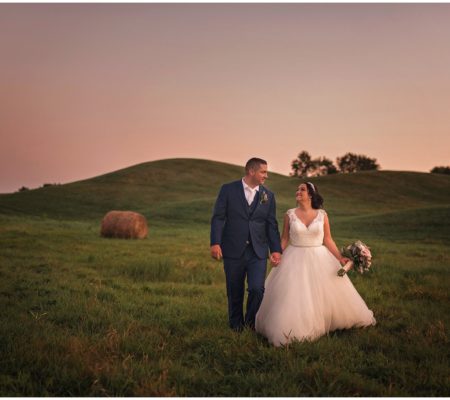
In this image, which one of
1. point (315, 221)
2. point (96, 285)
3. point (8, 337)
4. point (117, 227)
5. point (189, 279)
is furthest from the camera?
point (117, 227)

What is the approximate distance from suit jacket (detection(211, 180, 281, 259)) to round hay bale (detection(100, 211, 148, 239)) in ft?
57.2

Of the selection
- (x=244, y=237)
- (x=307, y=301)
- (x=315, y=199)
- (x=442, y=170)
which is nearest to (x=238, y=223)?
(x=244, y=237)

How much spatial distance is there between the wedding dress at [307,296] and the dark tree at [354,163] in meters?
143

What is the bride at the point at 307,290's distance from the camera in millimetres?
6375

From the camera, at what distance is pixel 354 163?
145125mm

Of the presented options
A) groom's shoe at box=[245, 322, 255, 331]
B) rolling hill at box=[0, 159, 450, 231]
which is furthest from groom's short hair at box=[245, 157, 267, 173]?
rolling hill at box=[0, 159, 450, 231]

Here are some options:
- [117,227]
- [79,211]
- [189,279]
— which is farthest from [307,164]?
[189,279]

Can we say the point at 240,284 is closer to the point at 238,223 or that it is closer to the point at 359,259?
the point at 238,223

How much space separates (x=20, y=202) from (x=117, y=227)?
121ft

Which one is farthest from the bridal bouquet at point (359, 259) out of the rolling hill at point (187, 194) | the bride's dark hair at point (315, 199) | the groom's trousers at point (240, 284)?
the rolling hill at point (187, 194)

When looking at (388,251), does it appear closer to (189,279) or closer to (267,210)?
(189,279)

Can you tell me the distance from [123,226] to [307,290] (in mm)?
18655

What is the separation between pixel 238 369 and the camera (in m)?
5.36

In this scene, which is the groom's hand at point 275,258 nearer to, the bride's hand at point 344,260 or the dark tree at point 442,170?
the bride's hand at point 344,260
